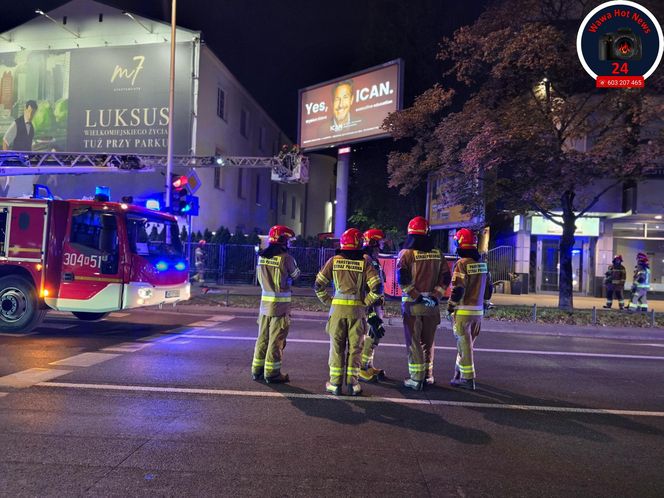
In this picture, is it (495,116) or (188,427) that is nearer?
(188,427)

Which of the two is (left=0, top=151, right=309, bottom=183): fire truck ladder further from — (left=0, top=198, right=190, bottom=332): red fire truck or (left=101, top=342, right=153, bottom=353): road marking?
(left=101, top=342, right=153, bottom=353): road marking

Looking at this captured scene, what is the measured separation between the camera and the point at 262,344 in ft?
21.0

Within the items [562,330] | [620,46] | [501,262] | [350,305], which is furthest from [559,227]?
[350,305]

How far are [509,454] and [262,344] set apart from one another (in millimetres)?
3167

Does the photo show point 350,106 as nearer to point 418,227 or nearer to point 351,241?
point 418,227

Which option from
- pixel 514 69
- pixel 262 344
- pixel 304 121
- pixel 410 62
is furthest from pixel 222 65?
pixel 262 344

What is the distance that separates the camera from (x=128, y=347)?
8.34m

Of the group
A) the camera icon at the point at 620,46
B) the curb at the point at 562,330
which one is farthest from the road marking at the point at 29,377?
the camera icon at the point at 620,46

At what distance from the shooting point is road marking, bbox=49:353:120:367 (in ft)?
23.3

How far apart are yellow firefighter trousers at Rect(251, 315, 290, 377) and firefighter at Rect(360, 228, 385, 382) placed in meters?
1.03

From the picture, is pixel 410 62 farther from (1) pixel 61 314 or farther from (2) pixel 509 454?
(2) pixel 509 454

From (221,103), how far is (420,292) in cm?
2293

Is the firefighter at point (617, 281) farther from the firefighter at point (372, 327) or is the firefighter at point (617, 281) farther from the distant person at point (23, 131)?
the distant person at point (23, 131)

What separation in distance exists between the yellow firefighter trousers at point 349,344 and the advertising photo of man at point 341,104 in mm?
20037
